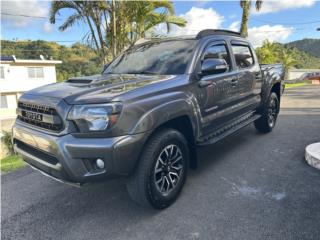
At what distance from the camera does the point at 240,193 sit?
3.25 metres

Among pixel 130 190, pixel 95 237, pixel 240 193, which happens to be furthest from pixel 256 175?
pixel 95 237

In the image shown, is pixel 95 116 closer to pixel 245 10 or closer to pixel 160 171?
pixel 160 171

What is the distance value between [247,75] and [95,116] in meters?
3.17

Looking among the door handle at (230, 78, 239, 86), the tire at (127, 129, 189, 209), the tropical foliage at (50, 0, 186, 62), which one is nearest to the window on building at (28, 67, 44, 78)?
the tropical foliage at (50, 0, 186, 62)

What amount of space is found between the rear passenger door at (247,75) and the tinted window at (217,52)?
0.27 m

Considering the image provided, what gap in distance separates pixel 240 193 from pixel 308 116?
5833 millimetres

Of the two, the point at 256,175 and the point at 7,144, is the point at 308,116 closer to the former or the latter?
the point at 256,175

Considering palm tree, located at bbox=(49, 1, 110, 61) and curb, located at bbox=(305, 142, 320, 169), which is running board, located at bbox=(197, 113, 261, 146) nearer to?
curb, located at bbox=(305, 142, 320, 169)

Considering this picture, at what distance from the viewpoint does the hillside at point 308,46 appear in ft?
195

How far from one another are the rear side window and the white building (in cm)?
2711

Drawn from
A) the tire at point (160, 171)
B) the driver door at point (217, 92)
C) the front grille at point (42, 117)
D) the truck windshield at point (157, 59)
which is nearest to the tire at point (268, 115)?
the driver door at point (217, 92)

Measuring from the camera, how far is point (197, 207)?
298cm

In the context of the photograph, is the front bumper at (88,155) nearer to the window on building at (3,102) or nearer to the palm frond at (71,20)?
the palm frond at (71,20)

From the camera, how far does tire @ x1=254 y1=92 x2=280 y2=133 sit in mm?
5636
